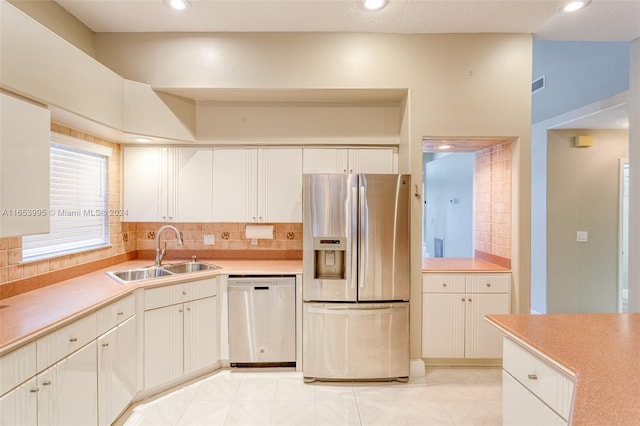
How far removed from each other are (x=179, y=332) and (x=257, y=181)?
148 centimetres

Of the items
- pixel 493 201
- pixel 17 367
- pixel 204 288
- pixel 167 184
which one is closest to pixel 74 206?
pixel 167 184

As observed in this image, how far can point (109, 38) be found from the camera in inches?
108

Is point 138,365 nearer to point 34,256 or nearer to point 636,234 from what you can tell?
point 34,256

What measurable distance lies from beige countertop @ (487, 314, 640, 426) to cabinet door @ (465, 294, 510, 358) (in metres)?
1.17

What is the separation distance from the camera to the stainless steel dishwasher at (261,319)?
109 inches

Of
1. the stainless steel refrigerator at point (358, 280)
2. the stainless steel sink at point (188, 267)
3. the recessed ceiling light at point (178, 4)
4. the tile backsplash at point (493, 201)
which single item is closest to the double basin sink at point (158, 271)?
the stainless steel sink at point (188, 267)

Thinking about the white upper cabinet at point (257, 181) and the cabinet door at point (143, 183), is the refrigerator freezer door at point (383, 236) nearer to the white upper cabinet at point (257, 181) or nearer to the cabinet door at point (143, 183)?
the white upper cabinet at point (257, 181)

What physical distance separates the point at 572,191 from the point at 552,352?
351cm

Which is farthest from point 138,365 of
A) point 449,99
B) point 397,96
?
point 449,99

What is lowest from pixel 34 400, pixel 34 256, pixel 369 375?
pixel 369 375

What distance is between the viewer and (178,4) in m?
2.33

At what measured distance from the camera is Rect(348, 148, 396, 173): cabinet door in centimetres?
306

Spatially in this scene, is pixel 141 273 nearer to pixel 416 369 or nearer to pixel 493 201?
pixel 416 369

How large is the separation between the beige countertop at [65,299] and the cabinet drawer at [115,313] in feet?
0.17
